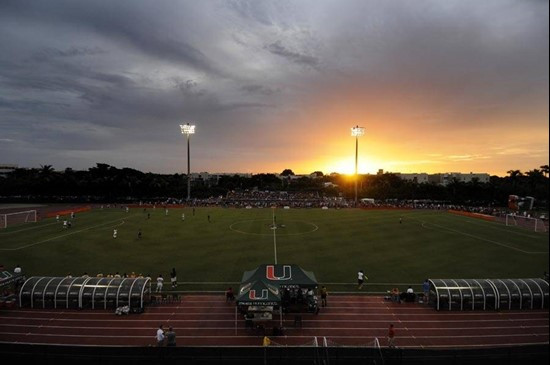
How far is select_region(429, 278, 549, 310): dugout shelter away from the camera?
65.1ft

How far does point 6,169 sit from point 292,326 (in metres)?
14.5

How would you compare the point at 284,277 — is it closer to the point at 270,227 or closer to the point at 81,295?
the point at 81,295

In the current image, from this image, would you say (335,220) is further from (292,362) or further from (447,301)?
(292,362)

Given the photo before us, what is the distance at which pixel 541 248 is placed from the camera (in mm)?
37094

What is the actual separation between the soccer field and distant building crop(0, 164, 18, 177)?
12.8m

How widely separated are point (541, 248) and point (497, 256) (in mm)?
8170

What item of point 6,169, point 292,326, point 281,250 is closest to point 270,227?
point 281,250

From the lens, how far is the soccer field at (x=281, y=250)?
1080 inches

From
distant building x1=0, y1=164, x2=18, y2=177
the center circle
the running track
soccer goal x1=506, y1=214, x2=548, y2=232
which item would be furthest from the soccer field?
distant building x1=0, y1=164, x2=18, y2=177

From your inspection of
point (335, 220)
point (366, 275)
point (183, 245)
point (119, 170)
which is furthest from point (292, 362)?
point (119, 170)

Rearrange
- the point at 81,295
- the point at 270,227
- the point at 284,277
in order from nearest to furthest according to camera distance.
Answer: the point at 81,295 → the point at 284,277 → the point at 270,227

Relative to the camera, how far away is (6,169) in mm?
14477

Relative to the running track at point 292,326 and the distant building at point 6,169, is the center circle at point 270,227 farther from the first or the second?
the distant building at point 6,169

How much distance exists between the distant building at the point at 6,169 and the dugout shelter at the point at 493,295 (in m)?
21.6
